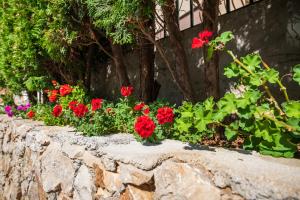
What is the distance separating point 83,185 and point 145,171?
1.08m

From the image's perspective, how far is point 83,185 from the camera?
10.8ft

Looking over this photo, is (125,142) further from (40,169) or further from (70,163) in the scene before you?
(40,169)

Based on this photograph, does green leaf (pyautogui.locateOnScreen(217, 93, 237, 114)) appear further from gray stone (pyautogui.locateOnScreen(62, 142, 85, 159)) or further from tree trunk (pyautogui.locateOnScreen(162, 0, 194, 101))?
tree trunk (pyautogui.locateOnScreen(162, 0, 194, 101))

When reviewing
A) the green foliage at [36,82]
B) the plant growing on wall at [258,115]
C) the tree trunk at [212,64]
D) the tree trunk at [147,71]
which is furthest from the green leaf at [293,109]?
the green foliage at [36,82]

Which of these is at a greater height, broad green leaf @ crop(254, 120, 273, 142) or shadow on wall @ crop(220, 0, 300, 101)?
shadow on wall @ crop(220, 0, 300, 101)

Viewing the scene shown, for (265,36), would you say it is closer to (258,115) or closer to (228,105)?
(258,115)

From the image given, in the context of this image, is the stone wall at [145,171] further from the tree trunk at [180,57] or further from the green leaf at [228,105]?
the tree trunk at [180,57]

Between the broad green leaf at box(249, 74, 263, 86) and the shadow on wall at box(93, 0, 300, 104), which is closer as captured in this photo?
the broad green leaf at box(249, 74, 263, 86)

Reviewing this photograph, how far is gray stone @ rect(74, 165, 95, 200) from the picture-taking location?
10.5 ft

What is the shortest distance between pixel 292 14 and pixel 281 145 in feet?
6.59

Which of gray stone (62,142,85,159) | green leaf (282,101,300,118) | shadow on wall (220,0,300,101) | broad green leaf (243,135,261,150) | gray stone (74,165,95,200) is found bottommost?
gray stone (74,165,95,200)

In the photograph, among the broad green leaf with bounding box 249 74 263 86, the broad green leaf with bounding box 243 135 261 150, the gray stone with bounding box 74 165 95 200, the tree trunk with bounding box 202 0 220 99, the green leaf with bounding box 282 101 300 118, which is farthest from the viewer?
the tree trunk with bounding box 202 0 220 99

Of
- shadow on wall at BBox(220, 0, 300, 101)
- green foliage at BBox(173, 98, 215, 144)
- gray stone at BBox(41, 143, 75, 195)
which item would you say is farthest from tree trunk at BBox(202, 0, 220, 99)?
gray stone at BBox(41, 143, 75, 195)

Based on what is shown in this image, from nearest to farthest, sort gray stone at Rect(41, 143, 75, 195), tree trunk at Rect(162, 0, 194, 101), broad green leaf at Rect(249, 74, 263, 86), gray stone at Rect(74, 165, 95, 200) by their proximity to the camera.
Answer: broad green leaf at Rect(249, 74, 263, 86) → gray stone at Rect(74, 165, 95, 200) → gray stone at Rect(41, 143, 75, 195) → tree trunk at Rect(162, 0, 194, 101)
